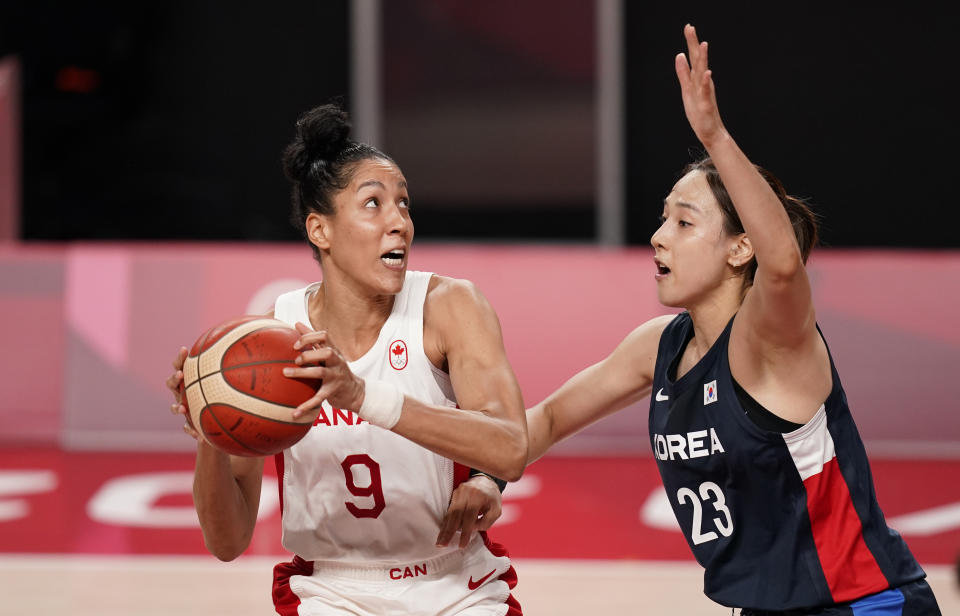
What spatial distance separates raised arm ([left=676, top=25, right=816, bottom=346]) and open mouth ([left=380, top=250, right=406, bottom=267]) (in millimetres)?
848

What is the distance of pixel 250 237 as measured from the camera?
10.9m

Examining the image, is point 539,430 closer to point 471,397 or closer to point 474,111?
point 471,397

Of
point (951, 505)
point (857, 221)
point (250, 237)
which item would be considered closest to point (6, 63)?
point (250, 237)

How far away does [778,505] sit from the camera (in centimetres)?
279

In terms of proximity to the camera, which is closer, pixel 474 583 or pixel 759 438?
pixel 759 438

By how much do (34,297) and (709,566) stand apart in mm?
5456

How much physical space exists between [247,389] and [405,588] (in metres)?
0.77

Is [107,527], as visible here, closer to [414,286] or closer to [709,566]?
[414,286]

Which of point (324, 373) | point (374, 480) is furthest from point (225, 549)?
point (324, 373)

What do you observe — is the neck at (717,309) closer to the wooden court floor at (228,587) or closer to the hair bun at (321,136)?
the hair bun at (321,136)

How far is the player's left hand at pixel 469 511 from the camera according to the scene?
3.01 m

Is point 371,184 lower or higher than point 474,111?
higher

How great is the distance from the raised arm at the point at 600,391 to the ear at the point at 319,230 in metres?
0.69

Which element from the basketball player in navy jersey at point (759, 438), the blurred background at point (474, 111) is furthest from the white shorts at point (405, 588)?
the blurred background at point (474, 111)
